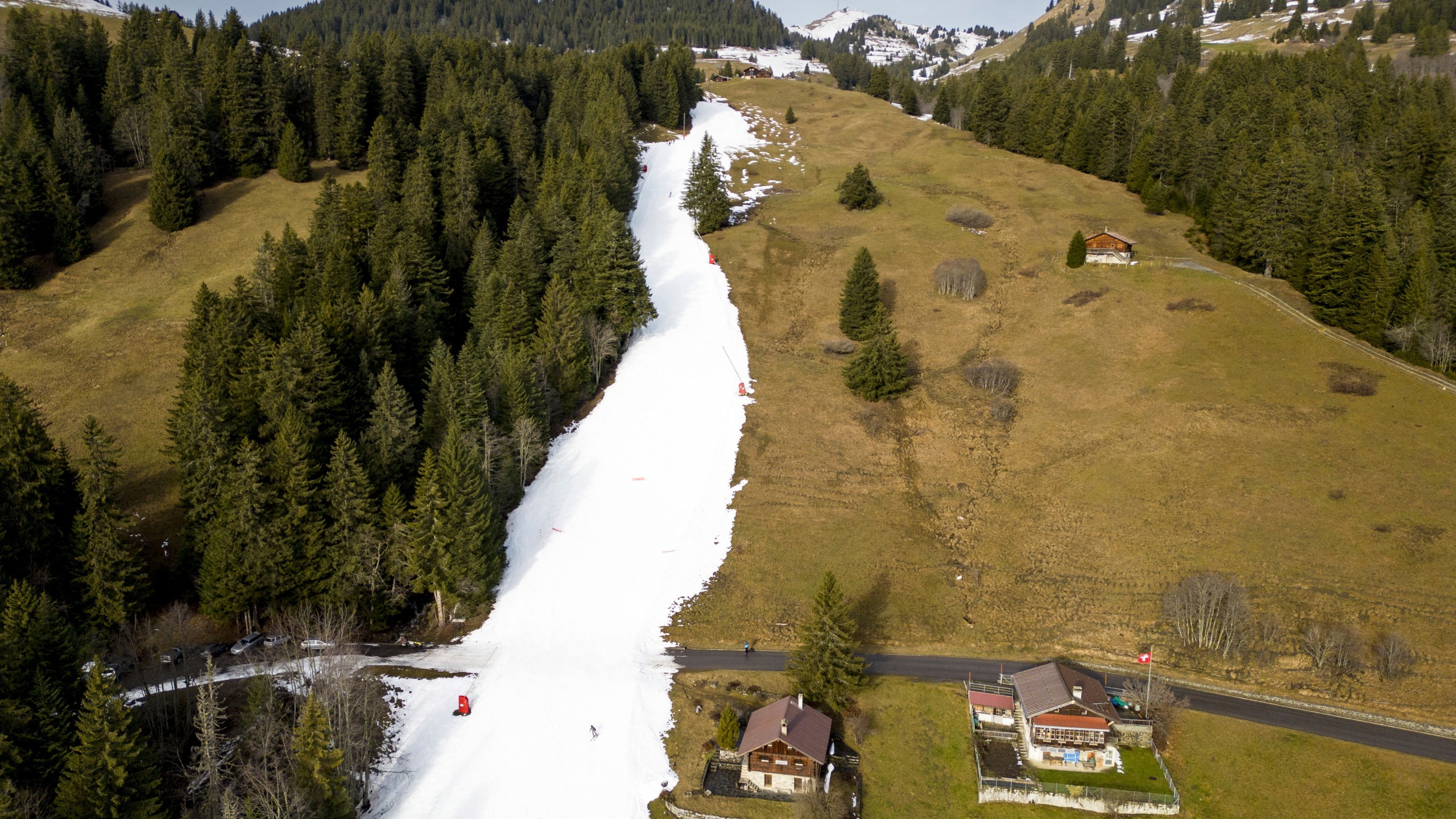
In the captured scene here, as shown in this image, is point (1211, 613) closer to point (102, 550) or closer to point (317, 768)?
point (317, 768)

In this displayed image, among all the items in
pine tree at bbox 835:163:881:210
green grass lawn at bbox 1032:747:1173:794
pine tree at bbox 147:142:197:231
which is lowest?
green grass lawn at bbox 1032:747:1173:794

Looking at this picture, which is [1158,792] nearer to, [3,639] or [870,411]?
[870,411]

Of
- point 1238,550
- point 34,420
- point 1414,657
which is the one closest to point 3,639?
point 34,420

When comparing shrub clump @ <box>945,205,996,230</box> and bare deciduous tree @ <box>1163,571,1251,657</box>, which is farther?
shrub clump @ <box>945,205,996,230</box>

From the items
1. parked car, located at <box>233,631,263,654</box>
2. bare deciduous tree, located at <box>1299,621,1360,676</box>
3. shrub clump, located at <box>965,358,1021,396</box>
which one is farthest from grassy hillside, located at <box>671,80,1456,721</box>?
parked car, located at <box>233,631,263,654</box>

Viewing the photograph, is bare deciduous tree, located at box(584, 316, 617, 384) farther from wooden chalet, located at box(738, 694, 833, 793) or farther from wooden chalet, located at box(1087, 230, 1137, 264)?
wooden chalet, located at box(1087, 230, 1137, 264)
